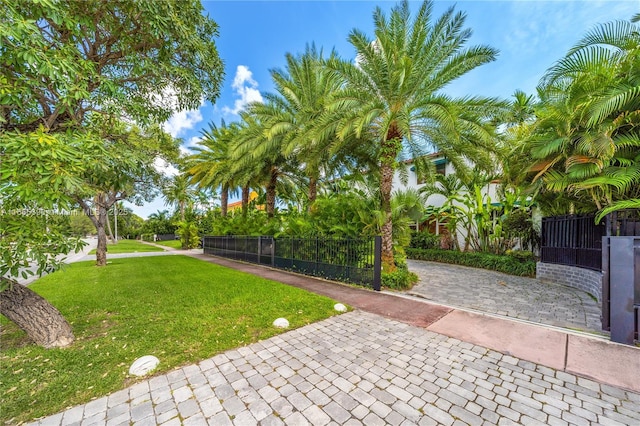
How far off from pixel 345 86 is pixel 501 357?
7585mm

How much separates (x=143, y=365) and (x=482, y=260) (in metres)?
12.6

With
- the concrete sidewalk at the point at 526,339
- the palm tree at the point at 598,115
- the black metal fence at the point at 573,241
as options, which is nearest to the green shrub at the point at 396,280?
the concrete sidewalk at the point at 526,339

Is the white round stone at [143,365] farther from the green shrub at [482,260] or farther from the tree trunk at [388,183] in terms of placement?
the green shrub at [482,260]

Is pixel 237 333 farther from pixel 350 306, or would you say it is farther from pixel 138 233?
pixel 138 233

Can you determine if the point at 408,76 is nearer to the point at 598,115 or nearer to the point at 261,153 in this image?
→ the point at 598,115

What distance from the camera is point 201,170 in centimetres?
1641

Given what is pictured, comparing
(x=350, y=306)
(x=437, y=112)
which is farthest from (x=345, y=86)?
(x=350, y=306)

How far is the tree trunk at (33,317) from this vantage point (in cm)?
371

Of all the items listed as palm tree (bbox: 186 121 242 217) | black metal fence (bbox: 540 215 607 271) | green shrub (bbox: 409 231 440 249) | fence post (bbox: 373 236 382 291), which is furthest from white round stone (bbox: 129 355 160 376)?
green shrub (bbox: 409 231 440 249)

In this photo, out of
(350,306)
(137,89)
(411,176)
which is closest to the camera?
(137,89)

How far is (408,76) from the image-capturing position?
688 centimetres

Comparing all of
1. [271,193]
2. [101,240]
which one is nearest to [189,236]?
[101,240]

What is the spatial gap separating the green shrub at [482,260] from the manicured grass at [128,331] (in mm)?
8493

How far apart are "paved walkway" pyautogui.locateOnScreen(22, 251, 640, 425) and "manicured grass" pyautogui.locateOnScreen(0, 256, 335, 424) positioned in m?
0.35
